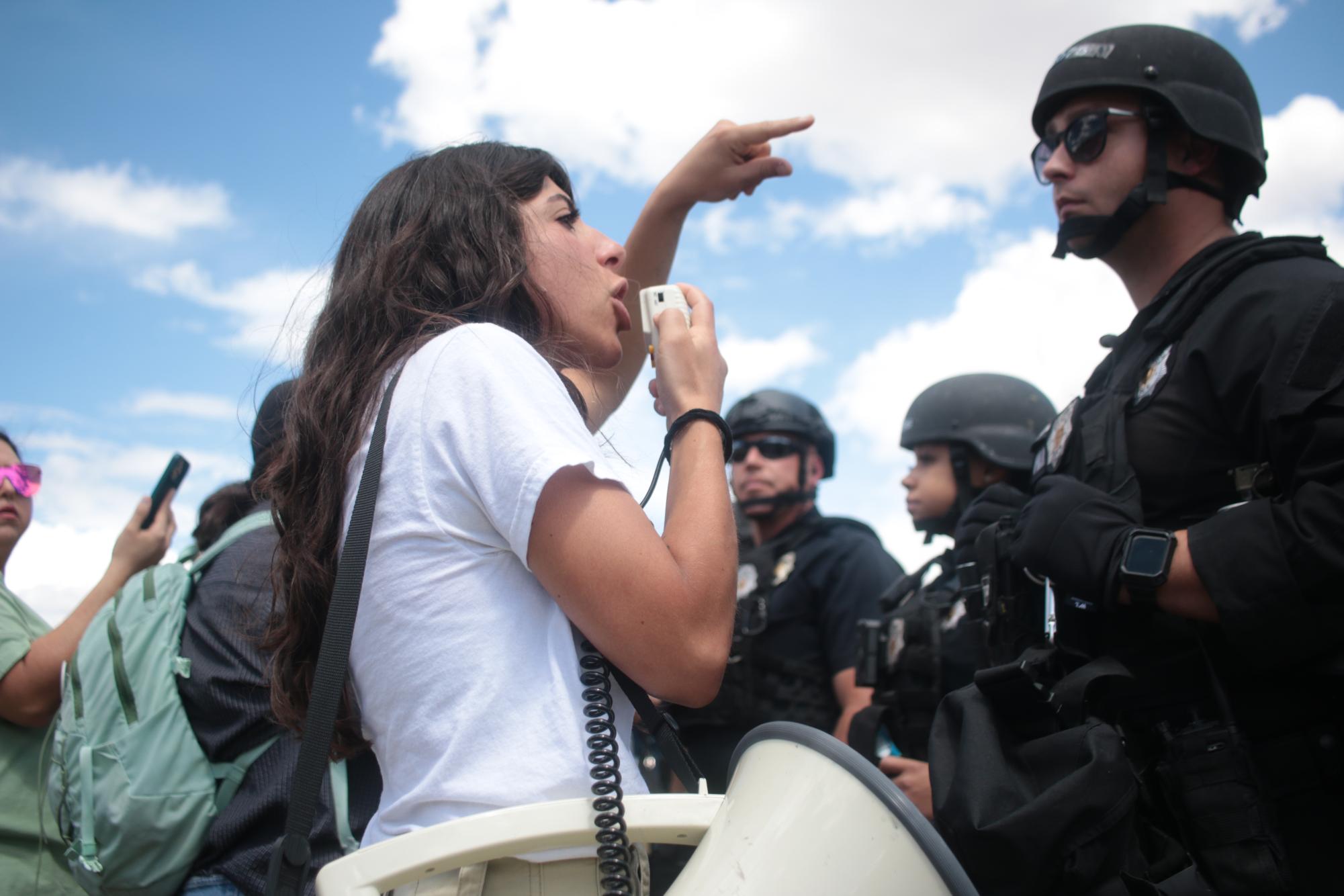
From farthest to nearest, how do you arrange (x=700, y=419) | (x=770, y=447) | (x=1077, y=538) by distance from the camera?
(x=770, y=447) → (x=1077, y=538) → (x=700, y=419)

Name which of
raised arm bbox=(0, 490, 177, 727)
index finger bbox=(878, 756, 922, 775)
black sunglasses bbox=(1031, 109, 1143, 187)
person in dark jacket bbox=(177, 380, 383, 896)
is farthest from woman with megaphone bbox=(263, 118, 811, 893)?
index finger bbox=(878, 756, 922, 775)

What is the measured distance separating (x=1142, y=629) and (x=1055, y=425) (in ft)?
2.52

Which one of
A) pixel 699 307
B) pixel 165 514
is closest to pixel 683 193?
pixel 699 307

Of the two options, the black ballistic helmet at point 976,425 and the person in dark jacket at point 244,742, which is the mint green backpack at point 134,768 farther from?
the black ballistic helmet at point 976,425

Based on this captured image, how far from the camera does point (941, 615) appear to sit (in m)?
4.48

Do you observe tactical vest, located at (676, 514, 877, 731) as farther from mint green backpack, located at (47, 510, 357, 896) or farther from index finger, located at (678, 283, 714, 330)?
index finger, located at (678, 283, 714, 330)

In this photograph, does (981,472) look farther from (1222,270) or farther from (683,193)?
(683,193)

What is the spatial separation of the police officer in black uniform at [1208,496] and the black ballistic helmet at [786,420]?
3.60 m

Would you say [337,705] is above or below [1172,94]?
below

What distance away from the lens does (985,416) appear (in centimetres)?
538

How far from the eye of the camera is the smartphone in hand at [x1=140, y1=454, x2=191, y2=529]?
398cm

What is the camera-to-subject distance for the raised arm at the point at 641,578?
4.93 feet

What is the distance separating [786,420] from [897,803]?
5.42 metres

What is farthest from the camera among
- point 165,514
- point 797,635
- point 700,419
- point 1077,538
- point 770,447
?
point 770,447
